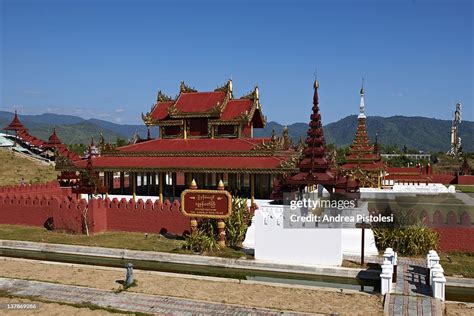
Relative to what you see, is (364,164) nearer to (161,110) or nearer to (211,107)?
(211,107)

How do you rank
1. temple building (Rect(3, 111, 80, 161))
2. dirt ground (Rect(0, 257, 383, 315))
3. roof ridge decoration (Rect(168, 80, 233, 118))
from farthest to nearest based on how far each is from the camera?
temple building (Rect(3, 111, 80, 161)) < roof ridge decoration (Rect(168, 80, 233, 118)) < dirt ground (Rect(0, 257, 383, 315))

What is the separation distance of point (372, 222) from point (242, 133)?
13.5m

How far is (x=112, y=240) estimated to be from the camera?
69.6ft

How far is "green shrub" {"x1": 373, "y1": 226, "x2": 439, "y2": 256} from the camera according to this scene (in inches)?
708

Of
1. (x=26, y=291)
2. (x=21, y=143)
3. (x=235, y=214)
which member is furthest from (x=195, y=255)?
(x=21, y=143)

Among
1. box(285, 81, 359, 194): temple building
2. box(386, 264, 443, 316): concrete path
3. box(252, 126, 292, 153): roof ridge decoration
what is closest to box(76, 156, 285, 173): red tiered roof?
box(252, 126, 292, 153): roof ridge decoration

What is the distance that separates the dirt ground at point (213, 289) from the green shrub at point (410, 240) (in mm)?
5345

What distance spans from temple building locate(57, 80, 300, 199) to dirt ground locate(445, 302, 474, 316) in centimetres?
1280

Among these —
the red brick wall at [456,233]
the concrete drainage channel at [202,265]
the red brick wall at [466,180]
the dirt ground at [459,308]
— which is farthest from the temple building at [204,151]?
the red brick wall at [466,180]

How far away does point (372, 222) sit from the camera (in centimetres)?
1902

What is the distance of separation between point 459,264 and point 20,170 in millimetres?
41571

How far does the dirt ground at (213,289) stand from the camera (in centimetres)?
1253

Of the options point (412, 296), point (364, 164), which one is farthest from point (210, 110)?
point (412, 296)

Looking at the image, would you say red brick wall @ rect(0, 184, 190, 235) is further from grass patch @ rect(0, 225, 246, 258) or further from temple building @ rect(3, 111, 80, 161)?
temple building @ rect(3, 111, 80, 161)
